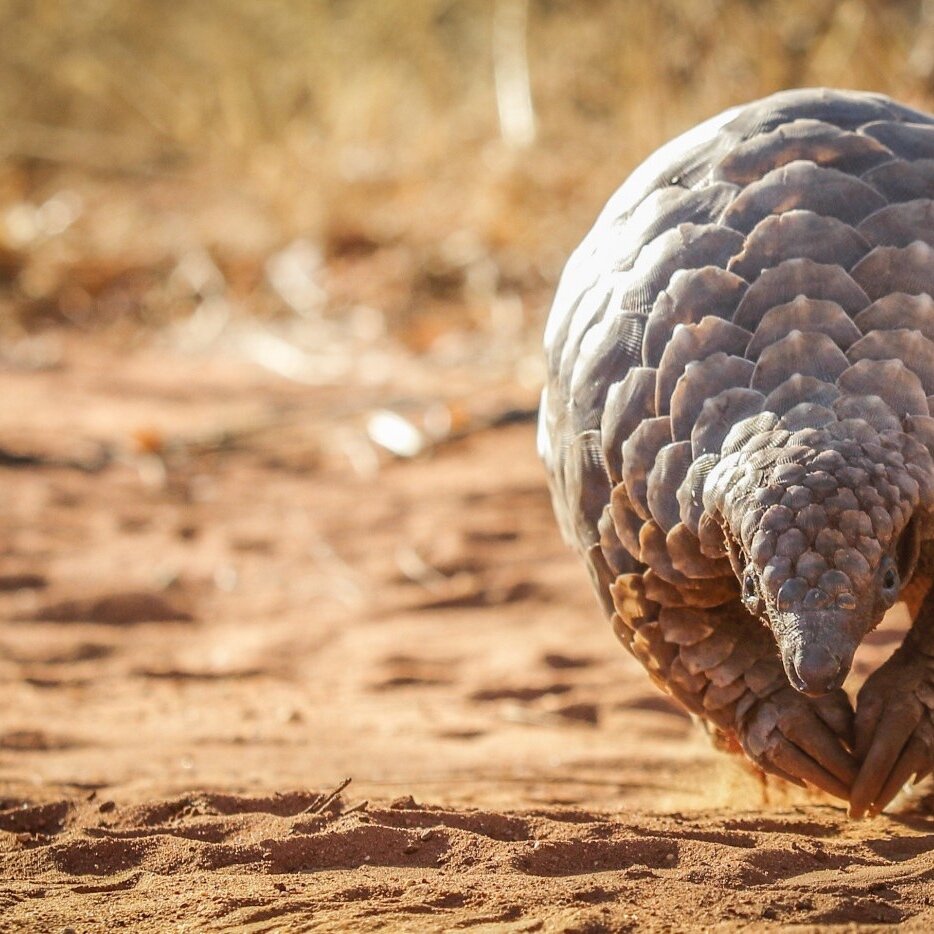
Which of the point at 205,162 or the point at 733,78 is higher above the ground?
the point at 205,162

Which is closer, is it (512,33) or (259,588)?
(259,588)

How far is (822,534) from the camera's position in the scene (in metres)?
2.34

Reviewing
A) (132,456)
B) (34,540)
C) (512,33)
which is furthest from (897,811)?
(512,33)

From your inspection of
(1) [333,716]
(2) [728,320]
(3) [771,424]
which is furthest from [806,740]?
(1) [333,716]

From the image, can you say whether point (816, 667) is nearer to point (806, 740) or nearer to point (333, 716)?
point (806, 740)

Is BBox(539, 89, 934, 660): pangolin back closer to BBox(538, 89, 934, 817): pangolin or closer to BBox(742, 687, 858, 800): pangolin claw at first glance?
BBox(538, 89, 934, 817): pangolin

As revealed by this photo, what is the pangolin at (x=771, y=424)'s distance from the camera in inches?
93.7

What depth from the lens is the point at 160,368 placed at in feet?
33.2

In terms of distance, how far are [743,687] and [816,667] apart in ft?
1.93

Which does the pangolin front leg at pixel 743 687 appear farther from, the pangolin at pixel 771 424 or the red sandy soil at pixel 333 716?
the red sandy soil at pixel 333 716

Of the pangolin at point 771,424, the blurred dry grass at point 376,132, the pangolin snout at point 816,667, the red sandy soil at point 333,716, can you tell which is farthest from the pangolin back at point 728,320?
the blurred dry grass at point 376,132

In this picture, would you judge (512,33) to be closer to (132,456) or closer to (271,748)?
(132,456)

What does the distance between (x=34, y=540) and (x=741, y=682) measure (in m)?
4.35

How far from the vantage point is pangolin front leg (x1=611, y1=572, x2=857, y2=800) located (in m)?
2.78
